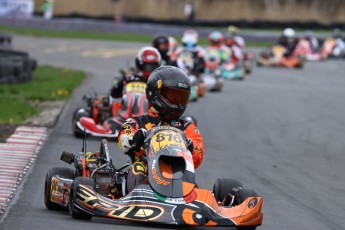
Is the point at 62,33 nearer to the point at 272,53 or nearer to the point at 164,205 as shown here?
the point at 272,53

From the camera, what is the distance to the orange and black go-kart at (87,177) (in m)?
7.53

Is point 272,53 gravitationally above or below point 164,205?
below

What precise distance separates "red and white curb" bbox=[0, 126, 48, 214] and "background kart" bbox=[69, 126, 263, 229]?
810 millimetres

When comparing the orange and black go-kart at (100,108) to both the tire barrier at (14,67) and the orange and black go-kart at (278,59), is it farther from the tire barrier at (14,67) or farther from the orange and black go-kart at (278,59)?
the orange and black go-kart at (278,59)

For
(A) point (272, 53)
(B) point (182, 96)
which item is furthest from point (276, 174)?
(A) point (272, 53)

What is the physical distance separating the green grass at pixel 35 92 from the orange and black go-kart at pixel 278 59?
974 cm

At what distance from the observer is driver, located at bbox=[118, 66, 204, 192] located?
7.61 meters

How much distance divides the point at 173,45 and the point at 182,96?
15.9 m

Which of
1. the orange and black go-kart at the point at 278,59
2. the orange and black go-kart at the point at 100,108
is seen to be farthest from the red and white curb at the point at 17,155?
the orange and black go-kart at the point at 278,59

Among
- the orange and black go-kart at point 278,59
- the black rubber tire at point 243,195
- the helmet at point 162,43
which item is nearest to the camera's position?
the black rubber tire at point 243,195

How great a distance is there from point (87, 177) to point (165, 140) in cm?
68

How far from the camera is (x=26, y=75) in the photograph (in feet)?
66.2

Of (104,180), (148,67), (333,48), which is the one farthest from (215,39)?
(104,180)

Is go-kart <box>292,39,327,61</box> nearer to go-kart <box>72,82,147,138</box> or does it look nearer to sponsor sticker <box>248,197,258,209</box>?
go-kart <box>72,82,147,138</box>
